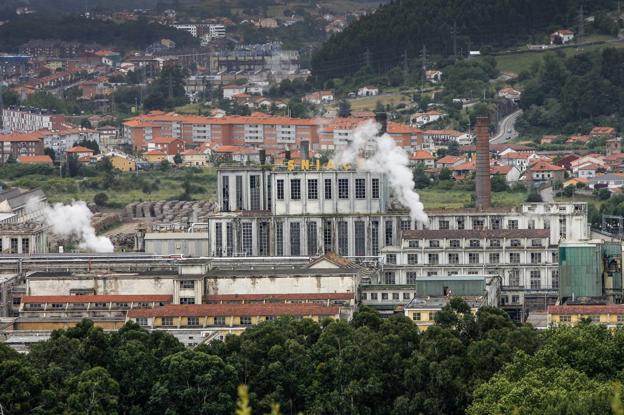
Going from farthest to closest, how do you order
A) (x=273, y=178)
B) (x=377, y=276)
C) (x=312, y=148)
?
(x=312, y=148) < (x=273, y=178) < (x=377, y=276)

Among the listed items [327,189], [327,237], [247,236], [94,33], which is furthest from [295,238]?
[94,33]

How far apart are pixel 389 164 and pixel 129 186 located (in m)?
32.1

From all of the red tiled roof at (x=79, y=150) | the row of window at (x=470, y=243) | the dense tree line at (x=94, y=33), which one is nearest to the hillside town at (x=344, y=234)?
the row of window at (x=470, y=243)

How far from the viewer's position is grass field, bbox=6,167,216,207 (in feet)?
319

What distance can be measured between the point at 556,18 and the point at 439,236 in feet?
233

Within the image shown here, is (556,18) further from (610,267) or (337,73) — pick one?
(610,267)

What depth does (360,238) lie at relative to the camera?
68.7m

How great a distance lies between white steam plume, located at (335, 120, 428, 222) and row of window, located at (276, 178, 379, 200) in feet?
2.15

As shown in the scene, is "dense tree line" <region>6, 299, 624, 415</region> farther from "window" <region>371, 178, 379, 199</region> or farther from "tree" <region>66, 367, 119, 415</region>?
"window" <region>371, 178, 379, 199</region>

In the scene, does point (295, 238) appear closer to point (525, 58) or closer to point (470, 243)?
point (470, 243)

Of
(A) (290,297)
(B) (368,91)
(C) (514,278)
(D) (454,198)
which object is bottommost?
(A) (290,297)

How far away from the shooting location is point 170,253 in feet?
232

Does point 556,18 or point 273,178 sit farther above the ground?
point 556,18

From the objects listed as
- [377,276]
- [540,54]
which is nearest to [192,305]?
[377,276]
